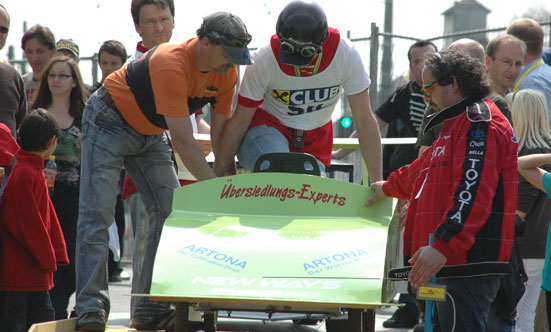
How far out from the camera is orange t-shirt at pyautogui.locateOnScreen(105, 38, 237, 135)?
4.61 meters

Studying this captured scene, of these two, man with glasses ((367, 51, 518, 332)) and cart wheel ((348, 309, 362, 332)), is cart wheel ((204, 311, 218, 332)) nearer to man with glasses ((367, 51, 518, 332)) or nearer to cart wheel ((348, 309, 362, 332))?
cart wheel ((348, 309, 362, 332))

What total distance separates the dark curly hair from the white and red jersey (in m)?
1.24

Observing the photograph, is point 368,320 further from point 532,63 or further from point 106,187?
point 532,63

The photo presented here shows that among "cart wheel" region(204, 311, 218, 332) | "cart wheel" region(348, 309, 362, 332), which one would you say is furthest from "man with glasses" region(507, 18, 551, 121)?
"cart wheel" region(204, 311, 218, 332)

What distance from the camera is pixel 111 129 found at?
4.89 meters

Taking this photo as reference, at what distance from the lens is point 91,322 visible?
4.51m

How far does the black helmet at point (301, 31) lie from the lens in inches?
180

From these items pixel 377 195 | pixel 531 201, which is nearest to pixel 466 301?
pixel 377 195

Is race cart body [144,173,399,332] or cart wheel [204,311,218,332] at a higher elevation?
race cart body [144,173,399,332]

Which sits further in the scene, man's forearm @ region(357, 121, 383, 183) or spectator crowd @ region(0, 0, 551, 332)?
man's forearm @ region(357, 121, 383, 183)

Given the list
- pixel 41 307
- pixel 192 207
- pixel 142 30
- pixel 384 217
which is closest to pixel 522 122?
pixel 384 217

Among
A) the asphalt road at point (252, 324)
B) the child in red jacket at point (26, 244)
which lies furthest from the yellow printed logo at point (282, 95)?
the asphalt road at point (252, 324)

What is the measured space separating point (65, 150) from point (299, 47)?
237cm

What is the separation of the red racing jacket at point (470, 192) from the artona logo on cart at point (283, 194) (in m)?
0.53
